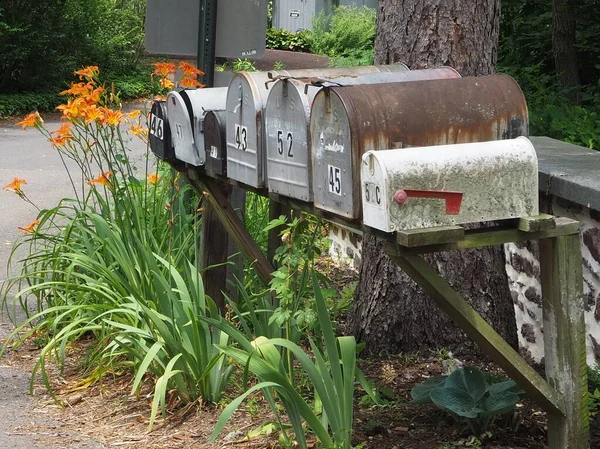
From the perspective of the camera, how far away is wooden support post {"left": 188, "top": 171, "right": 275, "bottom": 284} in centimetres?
411

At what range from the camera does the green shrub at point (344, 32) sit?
77.4ft

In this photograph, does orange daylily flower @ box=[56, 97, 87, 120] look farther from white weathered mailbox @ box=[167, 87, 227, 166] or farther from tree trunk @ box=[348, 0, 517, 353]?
tree trunk @ box=[348, 0, 517, 353]

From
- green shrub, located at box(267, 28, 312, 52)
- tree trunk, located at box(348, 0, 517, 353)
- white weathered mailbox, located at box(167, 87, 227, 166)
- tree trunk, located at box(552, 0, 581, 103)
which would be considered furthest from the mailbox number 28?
green shrub, located at box(267, 28, 312, 52)

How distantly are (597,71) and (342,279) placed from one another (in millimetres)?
Answer: 4299

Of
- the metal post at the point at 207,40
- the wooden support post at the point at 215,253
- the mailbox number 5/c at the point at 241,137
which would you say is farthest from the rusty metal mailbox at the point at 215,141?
the metal post at the point at 207,40

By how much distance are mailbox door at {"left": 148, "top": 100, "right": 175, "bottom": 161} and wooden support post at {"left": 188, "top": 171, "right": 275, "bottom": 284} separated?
0.46 feet

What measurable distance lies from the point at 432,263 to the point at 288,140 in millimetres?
1429

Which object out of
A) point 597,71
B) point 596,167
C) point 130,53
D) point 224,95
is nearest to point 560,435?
point 596,167

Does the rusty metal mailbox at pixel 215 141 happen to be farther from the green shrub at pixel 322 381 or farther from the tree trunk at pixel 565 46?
the tree trunk at pixel 565 46

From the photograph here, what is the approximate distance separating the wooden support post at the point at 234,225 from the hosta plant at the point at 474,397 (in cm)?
95

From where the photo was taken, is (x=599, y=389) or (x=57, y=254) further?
(x=57, y=254)

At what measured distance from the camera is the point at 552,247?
307 cm

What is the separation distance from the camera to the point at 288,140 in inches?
127

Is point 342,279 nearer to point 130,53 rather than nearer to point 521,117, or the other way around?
point 521,117
